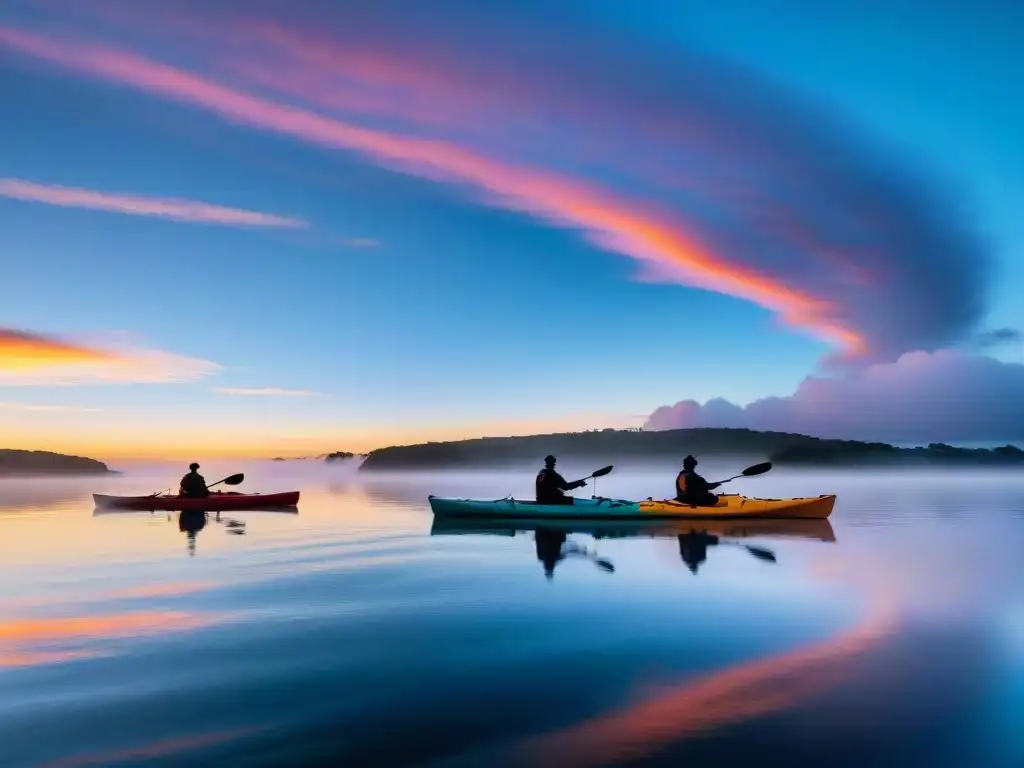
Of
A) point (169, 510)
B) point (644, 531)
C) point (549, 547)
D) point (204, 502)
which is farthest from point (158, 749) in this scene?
point (169, 510)

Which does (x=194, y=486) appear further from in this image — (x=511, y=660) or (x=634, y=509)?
(x=511, y=660)

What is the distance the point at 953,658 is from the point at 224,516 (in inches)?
1288

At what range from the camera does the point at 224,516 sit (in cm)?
3656

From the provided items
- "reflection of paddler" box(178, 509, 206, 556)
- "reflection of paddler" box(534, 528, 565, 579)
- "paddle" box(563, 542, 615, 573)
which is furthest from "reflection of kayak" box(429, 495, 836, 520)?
"reflection of paddler" box(178, 509, 206, 556)

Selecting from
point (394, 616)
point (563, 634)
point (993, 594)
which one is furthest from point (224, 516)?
point (993, 594)

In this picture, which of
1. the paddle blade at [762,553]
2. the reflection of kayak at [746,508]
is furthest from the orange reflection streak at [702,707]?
the reflection of kayak at [746,508]

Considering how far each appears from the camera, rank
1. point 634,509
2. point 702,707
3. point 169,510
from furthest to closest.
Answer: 1. point 169,510
2. point 634,509
3. point 702,707

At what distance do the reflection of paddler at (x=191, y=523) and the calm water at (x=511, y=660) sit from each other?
370cm

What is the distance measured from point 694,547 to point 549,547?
4.31m

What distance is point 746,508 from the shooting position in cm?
2822

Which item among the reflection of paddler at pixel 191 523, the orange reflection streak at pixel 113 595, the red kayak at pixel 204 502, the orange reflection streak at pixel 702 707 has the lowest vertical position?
the orange reflection streak at pixel 702 707

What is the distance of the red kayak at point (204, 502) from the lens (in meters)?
35.0

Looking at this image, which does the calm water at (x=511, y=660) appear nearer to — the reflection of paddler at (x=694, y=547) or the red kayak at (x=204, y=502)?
the reflection of paddler at (x=694, y=547)

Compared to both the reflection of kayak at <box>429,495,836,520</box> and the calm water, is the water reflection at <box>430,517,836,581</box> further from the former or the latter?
the calm water
